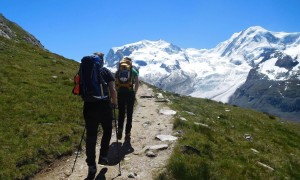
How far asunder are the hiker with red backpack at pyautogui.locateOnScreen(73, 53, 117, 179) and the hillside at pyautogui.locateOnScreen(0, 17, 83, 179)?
2792mm

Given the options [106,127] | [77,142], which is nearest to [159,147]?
[106,127]

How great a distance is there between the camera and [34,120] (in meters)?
18.6

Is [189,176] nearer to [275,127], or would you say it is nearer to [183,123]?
[183,123]

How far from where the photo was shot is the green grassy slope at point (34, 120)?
14.2m

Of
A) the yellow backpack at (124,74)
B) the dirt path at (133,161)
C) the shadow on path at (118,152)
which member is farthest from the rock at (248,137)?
the yellow backpack at (124,74)

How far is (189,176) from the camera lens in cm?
1277

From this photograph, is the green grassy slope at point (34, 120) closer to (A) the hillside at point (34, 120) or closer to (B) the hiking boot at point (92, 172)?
(A) the hillside at point (34, 120)

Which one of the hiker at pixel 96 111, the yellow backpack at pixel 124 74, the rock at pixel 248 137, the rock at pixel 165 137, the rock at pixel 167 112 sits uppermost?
the yellow backpack at pixel 124 74

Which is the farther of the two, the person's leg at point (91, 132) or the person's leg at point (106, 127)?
the person's leg at point (106, 127)

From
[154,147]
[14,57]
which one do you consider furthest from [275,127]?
[14,57]

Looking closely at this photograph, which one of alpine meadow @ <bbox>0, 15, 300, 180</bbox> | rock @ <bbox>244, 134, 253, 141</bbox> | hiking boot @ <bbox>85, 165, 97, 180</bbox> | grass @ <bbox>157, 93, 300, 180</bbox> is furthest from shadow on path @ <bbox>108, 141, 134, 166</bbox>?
rock @ <bbox>244, 134, 253, 141</bbox>

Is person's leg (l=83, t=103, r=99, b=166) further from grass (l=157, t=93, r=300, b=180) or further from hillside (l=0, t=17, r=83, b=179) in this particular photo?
hillside (l=0, t=17, r=83, b=179)

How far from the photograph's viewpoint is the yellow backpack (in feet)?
53.6

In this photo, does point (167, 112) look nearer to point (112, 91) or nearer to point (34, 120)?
point (34, 120)
